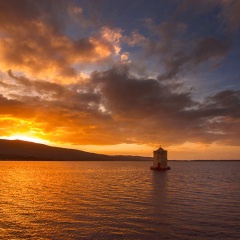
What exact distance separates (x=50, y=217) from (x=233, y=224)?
18011 mm

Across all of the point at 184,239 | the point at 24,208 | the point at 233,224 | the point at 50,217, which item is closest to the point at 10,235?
the point at 50,217

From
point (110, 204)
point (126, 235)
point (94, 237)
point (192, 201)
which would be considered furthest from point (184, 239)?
point (192, 201)

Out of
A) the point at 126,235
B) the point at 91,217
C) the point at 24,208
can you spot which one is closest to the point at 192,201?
the point at 91,217

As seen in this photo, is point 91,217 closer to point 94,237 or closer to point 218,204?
point 94,237

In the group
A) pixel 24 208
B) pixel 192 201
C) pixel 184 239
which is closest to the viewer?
pixel 184 239

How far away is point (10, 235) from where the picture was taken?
69.7 feet

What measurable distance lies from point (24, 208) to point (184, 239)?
20706 millimetres

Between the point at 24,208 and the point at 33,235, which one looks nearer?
the point at 33,235

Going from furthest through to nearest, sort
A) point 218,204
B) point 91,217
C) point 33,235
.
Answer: point 218,204 → point 91,217 → point 33,235

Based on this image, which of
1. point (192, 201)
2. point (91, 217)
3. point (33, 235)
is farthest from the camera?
point (192, 201)

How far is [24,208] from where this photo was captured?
106 feet

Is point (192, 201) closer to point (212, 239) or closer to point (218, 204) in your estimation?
point (218, 204)

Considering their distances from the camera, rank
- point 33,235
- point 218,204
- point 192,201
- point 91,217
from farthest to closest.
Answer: point 192,201, point 218,204, point 91,217, point 33,235

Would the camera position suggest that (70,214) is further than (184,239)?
Yes
